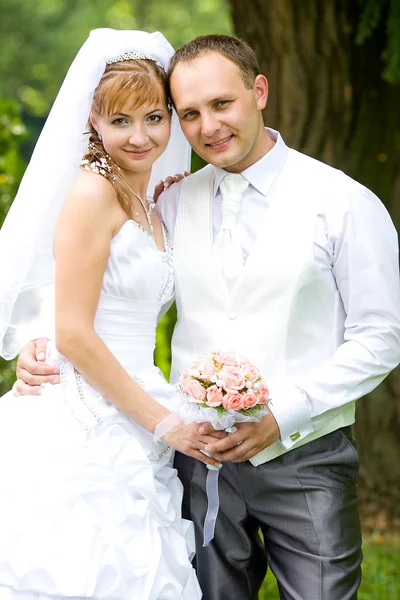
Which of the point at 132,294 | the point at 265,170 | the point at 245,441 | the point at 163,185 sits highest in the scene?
the point at 163,185

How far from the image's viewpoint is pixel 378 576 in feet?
15.9

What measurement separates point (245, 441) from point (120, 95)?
3.88 ft

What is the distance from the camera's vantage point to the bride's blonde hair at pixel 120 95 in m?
2.96

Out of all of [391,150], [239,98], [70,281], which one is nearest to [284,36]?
[391,150]

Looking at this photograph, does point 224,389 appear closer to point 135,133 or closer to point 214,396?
point 214,396

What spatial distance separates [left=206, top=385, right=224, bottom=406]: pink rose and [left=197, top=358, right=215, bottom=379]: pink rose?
46 mm

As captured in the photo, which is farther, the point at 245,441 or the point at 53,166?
the point at 53,166

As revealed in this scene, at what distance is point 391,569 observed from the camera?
494cm

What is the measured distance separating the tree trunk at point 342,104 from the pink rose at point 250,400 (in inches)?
111

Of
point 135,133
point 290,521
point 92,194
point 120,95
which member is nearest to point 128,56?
point 120,95

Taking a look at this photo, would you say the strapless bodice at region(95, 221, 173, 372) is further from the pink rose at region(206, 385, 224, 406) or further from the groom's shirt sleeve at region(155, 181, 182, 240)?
the pink rose at region(206, 385, 224, 406)

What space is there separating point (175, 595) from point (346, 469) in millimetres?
734

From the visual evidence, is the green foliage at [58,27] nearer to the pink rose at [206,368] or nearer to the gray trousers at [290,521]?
the gray trousers at [290,521]

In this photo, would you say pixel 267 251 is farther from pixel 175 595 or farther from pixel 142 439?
pixel 175 595
